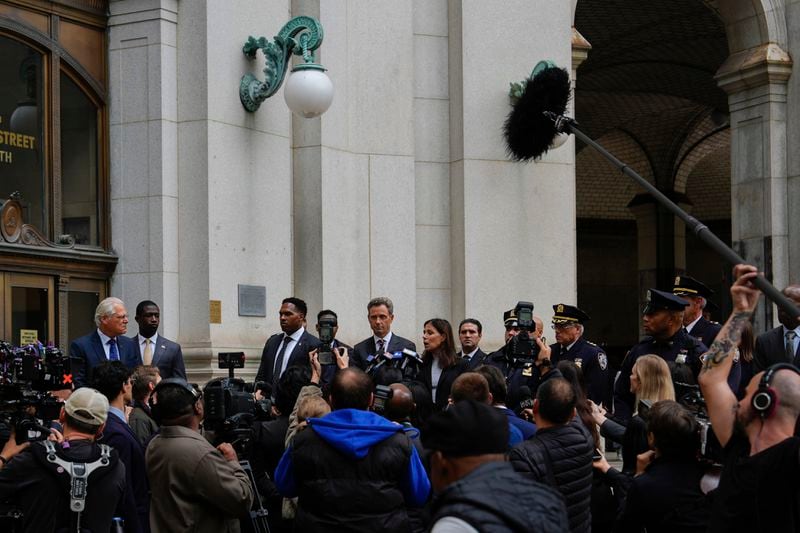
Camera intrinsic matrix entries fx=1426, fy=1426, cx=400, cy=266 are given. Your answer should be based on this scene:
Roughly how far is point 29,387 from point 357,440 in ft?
8.27

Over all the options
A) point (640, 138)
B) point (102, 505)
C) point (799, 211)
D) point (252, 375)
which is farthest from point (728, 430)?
point (640, 138)

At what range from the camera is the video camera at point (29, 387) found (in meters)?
7.13

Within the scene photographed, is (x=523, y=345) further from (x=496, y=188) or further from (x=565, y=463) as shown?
(x=496, y=188)

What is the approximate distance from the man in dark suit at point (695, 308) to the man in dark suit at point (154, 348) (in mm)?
3889

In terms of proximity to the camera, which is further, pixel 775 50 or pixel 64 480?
pixel 775 50

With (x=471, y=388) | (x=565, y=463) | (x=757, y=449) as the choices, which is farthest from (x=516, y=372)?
(x=757, y=449)

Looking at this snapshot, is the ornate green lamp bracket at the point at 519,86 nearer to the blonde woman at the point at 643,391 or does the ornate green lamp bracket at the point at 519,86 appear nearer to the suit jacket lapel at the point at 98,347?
the suit jacket lapel at the point at 98,347

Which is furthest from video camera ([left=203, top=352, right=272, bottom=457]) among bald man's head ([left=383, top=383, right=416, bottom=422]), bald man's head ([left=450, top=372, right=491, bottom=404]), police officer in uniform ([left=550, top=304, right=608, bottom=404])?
police officer in uniform ([left=550, top=304, right=608, bottom=404])

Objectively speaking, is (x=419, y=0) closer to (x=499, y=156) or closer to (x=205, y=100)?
(x=499, y=156)

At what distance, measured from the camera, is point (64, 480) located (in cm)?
667

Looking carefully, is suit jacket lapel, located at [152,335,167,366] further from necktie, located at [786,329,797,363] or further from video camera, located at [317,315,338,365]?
necktie, located at [786,329,797,363]

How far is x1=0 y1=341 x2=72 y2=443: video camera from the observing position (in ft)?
23.4

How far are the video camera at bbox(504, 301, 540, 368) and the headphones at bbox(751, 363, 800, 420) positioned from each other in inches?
187

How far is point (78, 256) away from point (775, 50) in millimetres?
9213
